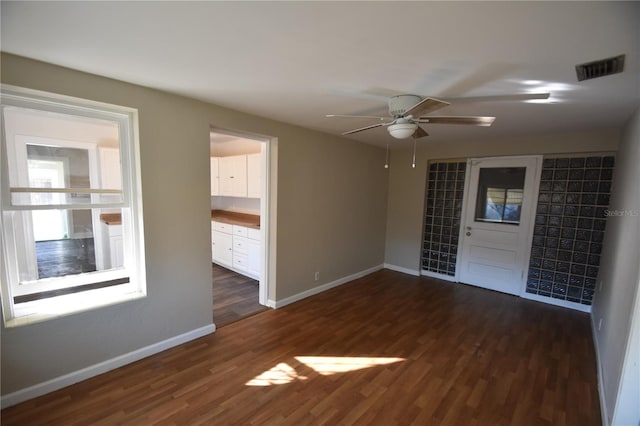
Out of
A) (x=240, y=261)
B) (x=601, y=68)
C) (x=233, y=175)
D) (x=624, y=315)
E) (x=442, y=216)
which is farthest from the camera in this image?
(x=233, y=175)

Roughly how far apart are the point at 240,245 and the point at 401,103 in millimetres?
3432

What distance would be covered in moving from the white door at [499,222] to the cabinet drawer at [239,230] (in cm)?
362

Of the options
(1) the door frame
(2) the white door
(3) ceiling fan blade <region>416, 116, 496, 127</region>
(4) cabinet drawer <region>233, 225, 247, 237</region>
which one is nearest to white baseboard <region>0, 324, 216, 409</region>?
(1) the door frame

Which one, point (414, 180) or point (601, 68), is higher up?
point (601, 68)

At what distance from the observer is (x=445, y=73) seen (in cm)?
186

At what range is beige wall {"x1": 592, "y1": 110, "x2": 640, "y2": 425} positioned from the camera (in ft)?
5.24

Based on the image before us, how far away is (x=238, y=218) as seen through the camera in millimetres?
5223

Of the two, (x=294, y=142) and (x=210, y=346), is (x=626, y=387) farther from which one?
(x=294, y=142)

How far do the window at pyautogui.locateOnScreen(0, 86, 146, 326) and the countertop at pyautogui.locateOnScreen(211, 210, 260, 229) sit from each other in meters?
2.02

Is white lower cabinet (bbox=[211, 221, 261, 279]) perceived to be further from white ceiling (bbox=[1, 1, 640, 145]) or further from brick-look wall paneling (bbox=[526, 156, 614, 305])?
brick-look wall paneling (bbox=[526, 156, 614, 305])

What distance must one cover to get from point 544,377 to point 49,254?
4208mm

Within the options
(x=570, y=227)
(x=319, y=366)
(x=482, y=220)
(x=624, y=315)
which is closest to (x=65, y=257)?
(x=319, y=366)

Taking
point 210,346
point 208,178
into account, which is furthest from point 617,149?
point 210,346

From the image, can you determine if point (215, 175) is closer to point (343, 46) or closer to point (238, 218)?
point (238, 218)
